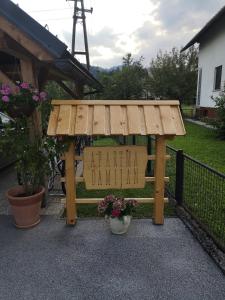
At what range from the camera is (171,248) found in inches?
122

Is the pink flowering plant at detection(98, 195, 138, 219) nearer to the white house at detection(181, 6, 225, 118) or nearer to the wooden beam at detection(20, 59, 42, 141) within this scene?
the wooden beam at detection(20, 59, 42, 141)

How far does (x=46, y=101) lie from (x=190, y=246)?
8.37 ft

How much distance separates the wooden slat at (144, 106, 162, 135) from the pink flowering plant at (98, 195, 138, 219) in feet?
3.10

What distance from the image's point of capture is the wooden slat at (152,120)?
3199 millimetres

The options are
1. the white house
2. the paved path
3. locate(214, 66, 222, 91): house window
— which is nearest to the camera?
the paved path

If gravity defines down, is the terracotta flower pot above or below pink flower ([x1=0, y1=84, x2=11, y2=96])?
below

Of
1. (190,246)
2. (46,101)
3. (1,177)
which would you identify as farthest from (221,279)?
(1,177)

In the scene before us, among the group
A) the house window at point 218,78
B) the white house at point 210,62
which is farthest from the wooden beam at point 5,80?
the house window at point 218,78

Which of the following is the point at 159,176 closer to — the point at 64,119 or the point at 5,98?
the point at 64,119

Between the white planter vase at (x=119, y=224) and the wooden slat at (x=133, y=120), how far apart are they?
1.11m

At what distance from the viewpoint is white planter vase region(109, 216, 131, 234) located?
3354mm

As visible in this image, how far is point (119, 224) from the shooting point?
337 cm

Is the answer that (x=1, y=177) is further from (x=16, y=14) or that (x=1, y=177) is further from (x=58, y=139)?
(x=16, y=14)

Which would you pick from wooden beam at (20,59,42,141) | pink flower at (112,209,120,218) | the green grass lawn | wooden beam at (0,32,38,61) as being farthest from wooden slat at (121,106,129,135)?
the green grass lawn
